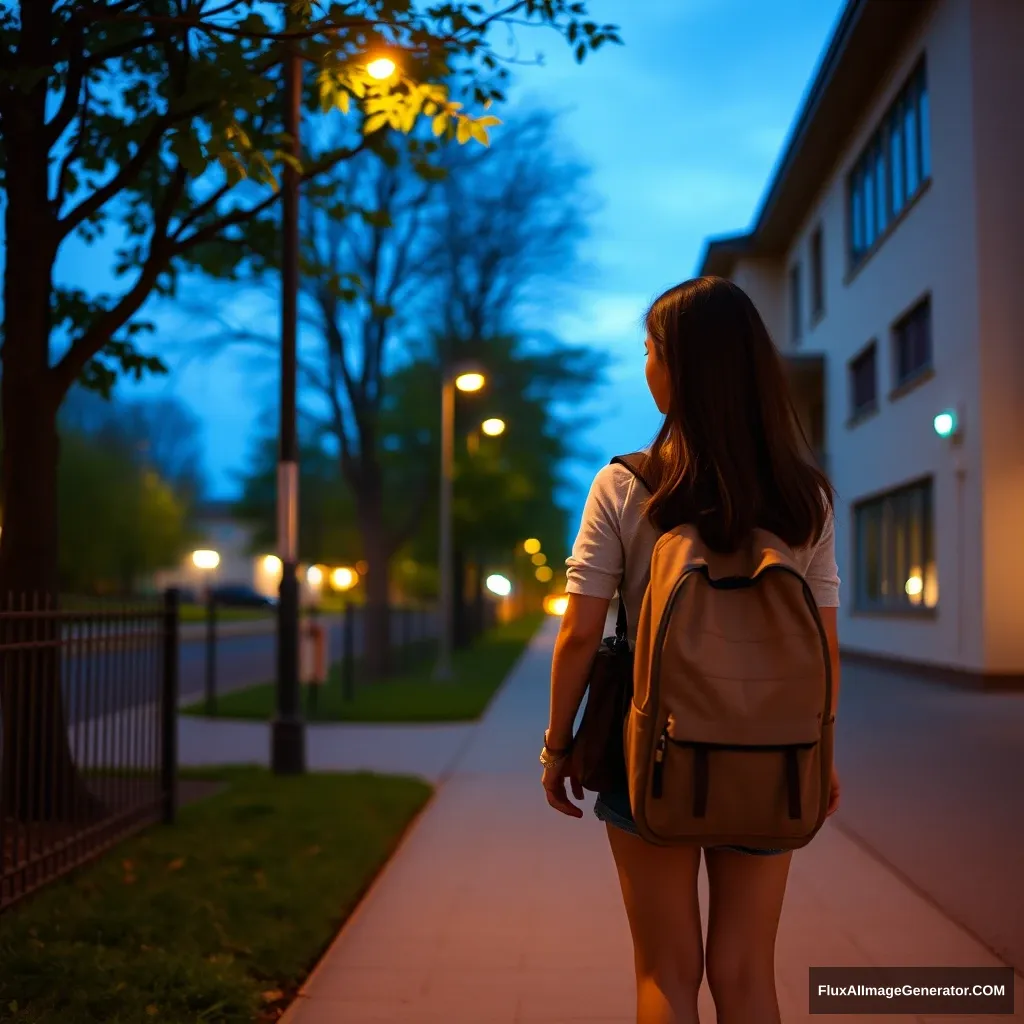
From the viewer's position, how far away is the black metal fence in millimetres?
5266

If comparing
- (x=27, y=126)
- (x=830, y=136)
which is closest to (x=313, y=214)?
(x=830, y=136)

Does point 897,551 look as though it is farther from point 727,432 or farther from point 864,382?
point 727,432

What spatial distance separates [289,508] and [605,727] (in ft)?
24.5

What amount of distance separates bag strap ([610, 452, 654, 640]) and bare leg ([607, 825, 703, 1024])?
40cm

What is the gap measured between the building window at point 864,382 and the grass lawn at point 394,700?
25.0 ft

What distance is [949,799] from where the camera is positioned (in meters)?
7.95

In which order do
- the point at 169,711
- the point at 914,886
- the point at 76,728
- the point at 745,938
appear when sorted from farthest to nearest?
1. the point at 169,711
2. the point at 76,728
3. the point at 914,886
4. the point at 745,938

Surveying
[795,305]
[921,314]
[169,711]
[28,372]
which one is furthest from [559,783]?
[795,305]

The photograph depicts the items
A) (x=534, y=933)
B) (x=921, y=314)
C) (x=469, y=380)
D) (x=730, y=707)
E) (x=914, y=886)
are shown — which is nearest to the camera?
(x=730, y=707)

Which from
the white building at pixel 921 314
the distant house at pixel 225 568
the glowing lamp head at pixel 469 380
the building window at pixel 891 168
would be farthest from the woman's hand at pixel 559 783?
the distant house at pixel 225 568

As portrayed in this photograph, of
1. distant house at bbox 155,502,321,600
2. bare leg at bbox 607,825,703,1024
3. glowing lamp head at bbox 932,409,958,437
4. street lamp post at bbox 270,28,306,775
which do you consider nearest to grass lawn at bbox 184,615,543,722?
street lamp post at bbox 270,28,306,775

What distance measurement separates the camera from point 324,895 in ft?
18.2

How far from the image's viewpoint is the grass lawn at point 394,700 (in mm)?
14484

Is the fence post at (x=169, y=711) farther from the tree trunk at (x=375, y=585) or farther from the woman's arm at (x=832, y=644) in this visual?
the tree trunk at (x=375, y=585)
